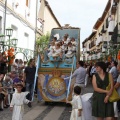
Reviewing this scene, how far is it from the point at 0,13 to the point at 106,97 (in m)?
15.0

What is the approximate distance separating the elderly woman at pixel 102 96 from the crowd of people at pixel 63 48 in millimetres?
5568

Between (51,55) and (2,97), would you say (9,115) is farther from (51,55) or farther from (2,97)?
(51,55)

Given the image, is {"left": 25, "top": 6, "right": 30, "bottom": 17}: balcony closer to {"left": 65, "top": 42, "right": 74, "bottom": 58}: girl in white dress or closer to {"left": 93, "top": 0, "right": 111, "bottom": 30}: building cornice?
{"left": 65, "top": 42, "right": 74, "bottom": 58}: girl in white dress

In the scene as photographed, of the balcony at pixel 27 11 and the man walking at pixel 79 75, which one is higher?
the balcony at pixel 27 11

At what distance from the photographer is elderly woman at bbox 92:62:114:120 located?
6.60 m

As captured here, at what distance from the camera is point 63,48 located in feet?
44.0

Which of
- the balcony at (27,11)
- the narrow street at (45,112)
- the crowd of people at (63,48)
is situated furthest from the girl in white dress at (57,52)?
the balcony at (27,11)

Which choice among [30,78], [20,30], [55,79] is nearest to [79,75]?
[55,79]

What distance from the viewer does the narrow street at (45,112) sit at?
948 cm

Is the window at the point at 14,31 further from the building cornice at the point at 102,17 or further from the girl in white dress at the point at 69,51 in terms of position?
the building cornice at the point at 102,17

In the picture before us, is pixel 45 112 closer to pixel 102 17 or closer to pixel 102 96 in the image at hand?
pixel 102 96

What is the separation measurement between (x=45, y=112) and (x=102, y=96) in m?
4.21

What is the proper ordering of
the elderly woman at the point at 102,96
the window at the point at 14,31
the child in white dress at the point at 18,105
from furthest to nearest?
the window at the point at 14,31 → the child in white dress at the point at 18,105 → the elderly woman at the point at 102,96

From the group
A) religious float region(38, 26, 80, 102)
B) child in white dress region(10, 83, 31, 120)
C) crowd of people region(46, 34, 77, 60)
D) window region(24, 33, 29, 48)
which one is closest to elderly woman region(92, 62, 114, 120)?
child in white dress region(10, 83, 31, 120)
